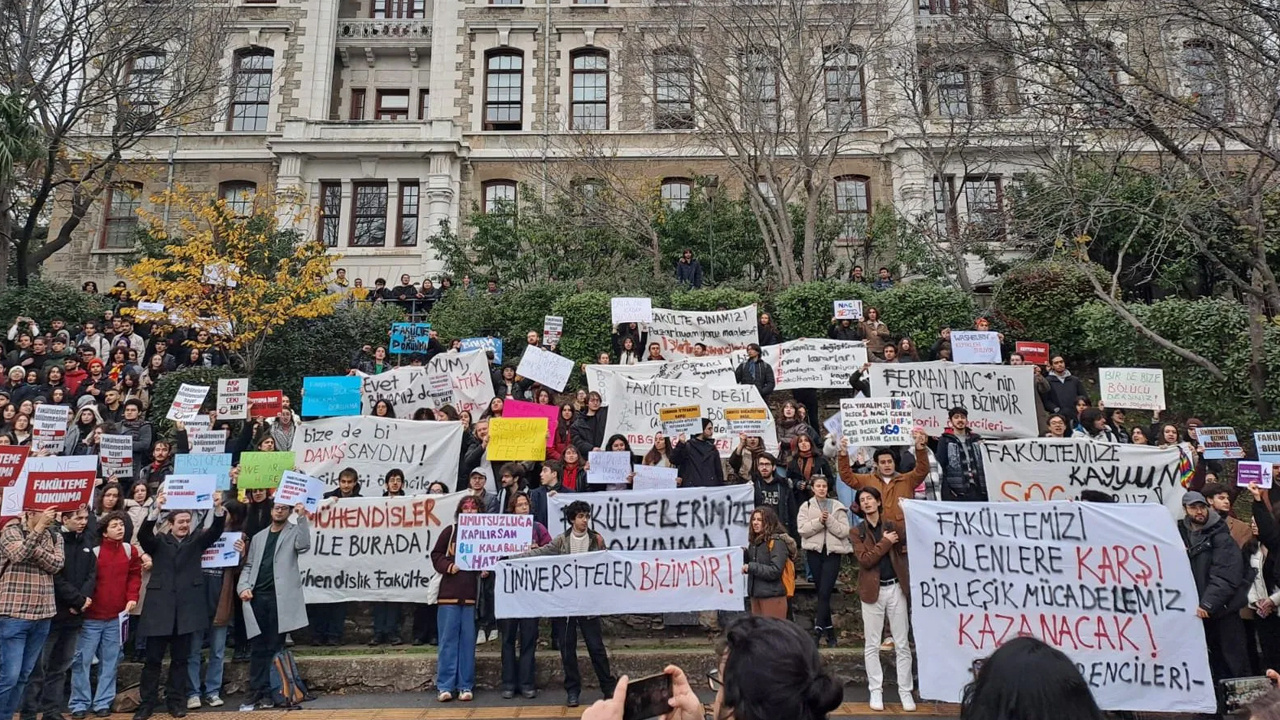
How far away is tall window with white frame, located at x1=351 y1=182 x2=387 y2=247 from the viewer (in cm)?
2612

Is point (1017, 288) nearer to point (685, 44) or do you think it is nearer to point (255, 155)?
point (685, 44)

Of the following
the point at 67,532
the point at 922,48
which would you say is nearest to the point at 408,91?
the point at 922,48

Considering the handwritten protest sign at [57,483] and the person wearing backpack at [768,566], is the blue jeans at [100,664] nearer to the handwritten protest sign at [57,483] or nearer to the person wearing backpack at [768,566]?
the handwritten protest sign at [57,483]

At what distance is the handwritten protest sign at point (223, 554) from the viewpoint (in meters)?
7.22

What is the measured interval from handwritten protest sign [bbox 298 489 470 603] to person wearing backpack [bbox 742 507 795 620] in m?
3.33

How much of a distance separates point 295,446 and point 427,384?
2650 millimetres

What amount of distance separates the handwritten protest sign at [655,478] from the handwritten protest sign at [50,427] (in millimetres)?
8034

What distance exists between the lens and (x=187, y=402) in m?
11.8

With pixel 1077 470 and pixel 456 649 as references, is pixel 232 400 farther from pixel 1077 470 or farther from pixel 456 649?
pixel 1077 470

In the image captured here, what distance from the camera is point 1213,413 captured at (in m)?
12.4

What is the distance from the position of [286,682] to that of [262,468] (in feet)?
9.03

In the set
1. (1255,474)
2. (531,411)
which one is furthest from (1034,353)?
(531,411)

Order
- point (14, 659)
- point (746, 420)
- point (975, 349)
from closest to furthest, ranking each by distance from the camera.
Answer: point (14, 659), point (746, 420), point (975, 349)

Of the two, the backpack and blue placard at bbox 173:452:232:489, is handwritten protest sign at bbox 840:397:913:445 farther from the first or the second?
blue placard at bbox 173:452:232:489
